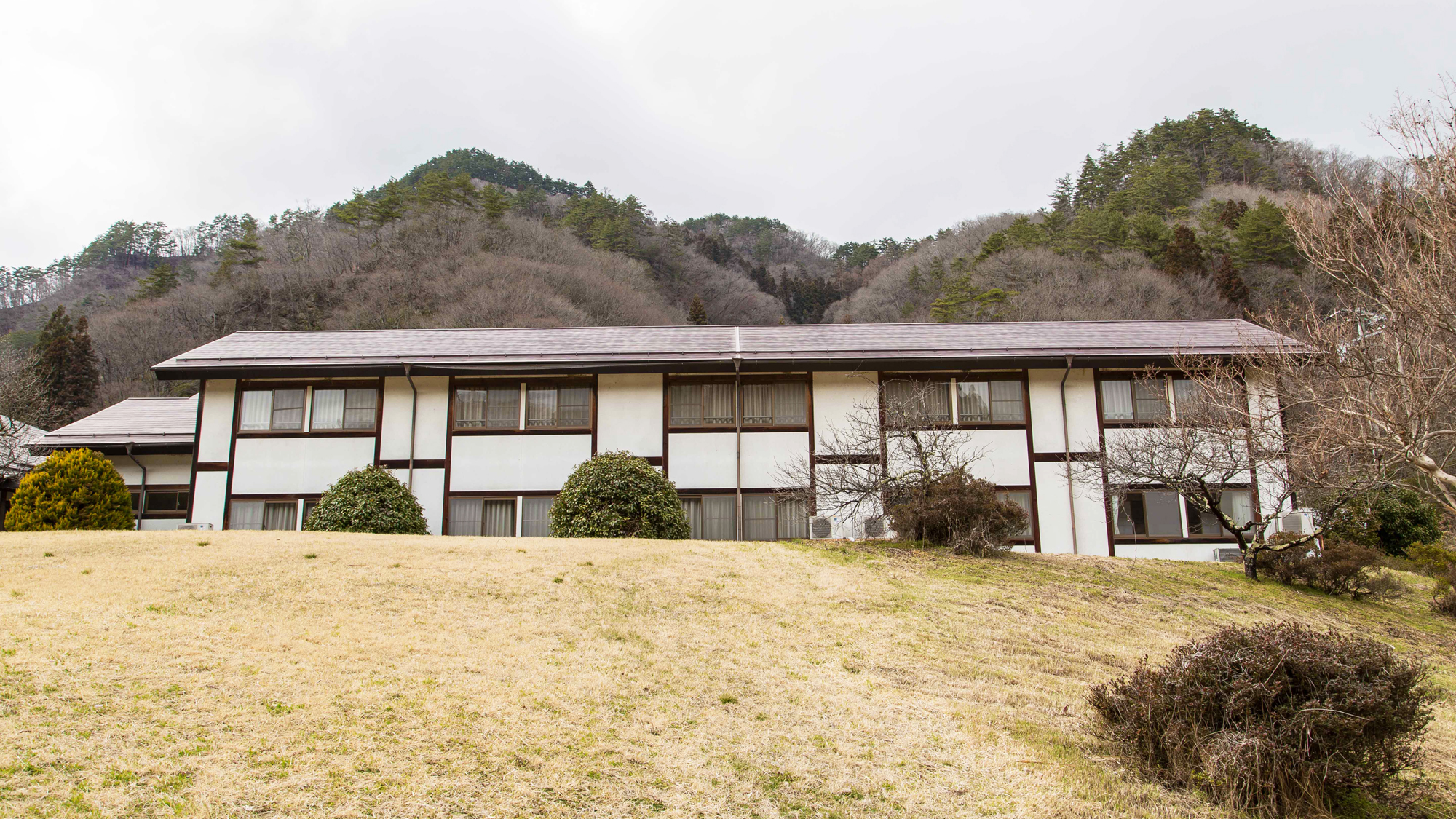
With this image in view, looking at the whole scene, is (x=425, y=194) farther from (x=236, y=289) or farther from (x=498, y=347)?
(x=498, y=347)

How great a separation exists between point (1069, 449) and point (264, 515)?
16980mm

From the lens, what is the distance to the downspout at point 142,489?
2116 centimetres

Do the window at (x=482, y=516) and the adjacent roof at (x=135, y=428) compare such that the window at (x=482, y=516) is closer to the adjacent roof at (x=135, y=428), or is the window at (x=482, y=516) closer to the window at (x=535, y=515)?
the window at (x=535, y=515)

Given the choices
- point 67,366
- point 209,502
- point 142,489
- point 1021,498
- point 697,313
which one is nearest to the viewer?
point 1021,498

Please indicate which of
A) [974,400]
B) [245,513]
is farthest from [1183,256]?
[245,513]

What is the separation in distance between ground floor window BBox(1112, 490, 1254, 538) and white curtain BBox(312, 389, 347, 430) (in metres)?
16.4

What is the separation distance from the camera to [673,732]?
7.12 meters

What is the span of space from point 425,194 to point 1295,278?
168 ft

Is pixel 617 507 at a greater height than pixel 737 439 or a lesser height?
lesser

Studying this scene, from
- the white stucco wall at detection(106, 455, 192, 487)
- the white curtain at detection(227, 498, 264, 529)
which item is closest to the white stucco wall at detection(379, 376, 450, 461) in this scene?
the white curtain at detection(227, 498, 264, 529)

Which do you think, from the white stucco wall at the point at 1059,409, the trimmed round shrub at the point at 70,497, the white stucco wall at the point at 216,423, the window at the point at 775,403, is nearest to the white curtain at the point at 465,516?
the white stucco wall at the point at 216,423

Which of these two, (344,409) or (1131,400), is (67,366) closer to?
(344,409)

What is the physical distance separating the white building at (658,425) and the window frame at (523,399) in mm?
35

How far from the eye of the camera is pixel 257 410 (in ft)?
64.8
